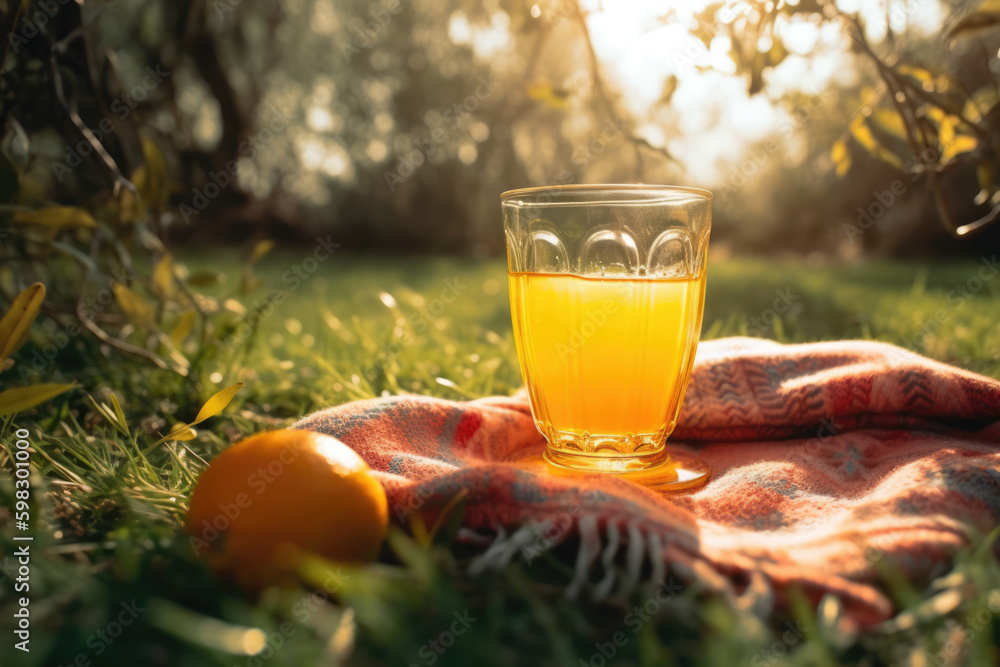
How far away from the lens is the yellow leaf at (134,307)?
5.78 ft

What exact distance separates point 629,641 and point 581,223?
74 cm

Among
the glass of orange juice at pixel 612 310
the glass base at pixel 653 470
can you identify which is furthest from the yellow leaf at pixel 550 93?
the glass base at pixel 653 470

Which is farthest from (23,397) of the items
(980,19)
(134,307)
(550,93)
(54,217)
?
(980,19)

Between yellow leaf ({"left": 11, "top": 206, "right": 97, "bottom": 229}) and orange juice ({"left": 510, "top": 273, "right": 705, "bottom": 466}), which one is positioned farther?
yellow leaf ({"left": 11, "top": 206, "right": 97, "bottom": 229})

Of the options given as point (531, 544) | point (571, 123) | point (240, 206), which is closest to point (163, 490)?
point (531, 544)

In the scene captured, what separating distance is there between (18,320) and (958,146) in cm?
217

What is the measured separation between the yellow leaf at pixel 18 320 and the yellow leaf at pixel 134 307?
68 cm

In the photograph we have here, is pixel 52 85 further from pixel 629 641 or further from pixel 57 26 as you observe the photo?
pixel 629 641

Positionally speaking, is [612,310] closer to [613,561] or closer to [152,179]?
[613,561]

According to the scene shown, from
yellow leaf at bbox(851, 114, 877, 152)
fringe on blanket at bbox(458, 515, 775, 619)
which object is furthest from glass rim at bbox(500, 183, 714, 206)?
yellow leaf at bbox(851, 114, 877, 152)

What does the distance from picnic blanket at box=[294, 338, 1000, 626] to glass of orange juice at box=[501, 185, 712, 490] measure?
123mm

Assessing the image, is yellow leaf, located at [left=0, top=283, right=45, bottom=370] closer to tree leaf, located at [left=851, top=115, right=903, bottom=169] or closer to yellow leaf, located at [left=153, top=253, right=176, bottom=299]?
yellow leaf, located at [left=153, top=253, right=176, bottom=299]

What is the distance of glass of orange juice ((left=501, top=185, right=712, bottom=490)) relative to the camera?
4.11 ft

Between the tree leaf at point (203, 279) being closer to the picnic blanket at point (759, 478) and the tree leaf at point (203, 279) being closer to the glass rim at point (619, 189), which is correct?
the picnic blanket at point (759, 478)
